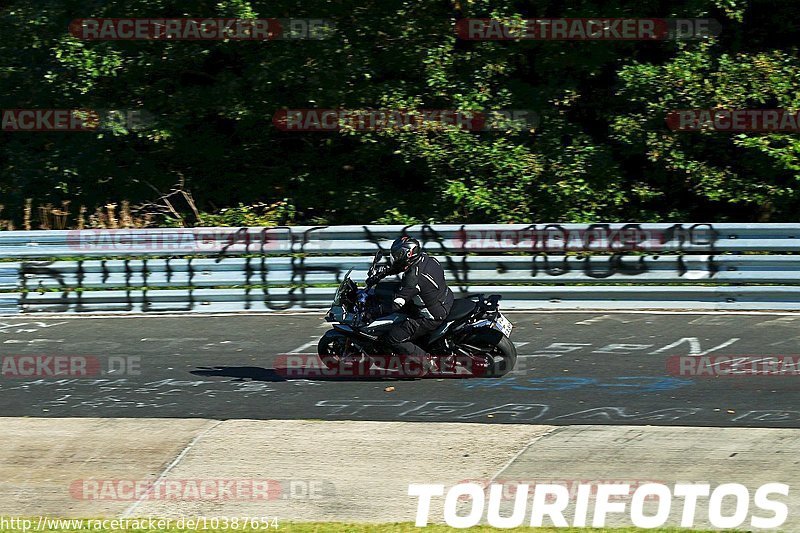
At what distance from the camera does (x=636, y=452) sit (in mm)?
8492

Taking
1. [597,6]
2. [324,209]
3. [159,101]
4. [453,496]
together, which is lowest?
[453,496]

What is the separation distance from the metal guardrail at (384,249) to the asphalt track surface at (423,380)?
41cm

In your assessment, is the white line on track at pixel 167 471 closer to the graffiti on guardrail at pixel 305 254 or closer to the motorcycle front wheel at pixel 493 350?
the motorcycle front wheel at pixel 493 350

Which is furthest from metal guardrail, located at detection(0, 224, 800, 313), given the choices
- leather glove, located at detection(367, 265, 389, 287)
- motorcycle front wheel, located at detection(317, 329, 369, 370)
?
leather glove, located at detection(367, 265, 389, 287)

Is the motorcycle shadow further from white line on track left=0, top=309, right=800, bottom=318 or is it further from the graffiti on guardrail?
the graffiti on guardrail

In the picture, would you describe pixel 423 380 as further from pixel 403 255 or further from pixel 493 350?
pixel 403 255

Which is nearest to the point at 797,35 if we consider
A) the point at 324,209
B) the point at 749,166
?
the point at 749,166

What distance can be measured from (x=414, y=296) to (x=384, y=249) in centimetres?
402

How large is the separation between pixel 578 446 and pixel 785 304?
6.50 meters

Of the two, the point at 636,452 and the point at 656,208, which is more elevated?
the point at 656,208

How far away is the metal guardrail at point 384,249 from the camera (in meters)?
14.2

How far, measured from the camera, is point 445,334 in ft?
36.3

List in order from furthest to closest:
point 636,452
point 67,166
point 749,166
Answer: point 67,166, point 749,166, point 636,452

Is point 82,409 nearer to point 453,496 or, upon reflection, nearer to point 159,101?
point 453,496
